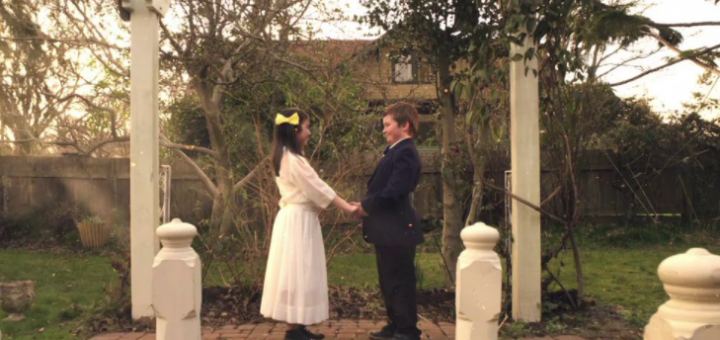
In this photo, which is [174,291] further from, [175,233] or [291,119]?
[291,119]

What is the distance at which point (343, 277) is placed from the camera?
830 centimetres

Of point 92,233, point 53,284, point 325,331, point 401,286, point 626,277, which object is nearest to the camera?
point 401,286

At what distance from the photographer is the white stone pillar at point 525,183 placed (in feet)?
17.8

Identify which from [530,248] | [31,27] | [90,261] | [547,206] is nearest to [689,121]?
[547,206]

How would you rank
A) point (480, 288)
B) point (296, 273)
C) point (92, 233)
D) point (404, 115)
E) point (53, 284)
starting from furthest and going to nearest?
point (92, 233), point (53, 284), point (404, 115), point (296, 273), point (480, 288)

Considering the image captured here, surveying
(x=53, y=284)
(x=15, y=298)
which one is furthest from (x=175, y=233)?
(x=53, y=284)

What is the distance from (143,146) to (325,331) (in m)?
2.10

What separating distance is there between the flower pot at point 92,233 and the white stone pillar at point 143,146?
620cm

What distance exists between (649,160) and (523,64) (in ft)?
26.0

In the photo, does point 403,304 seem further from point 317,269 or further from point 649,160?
point 649,160

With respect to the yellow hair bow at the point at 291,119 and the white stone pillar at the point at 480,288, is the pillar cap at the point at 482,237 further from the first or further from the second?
the yellow hair bow at the point at 291,119

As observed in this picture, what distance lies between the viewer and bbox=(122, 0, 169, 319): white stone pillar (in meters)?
5.47

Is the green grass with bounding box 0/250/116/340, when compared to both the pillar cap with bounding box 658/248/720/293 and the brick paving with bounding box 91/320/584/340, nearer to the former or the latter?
the brick paving with bounding box 91/320/584/340

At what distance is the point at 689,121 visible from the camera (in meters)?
12.1
